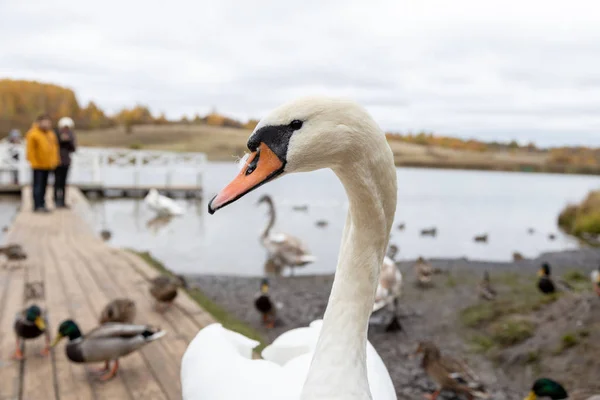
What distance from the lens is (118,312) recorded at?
4.55 m

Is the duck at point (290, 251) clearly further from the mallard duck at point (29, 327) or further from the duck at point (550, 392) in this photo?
the mallard duck at point (29, 327)

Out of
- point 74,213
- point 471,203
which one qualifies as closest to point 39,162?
point 74,213

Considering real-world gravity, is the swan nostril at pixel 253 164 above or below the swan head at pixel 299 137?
below

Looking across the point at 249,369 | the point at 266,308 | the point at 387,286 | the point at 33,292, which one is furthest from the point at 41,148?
the point at 249,369

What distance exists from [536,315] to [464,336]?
3.36 feet

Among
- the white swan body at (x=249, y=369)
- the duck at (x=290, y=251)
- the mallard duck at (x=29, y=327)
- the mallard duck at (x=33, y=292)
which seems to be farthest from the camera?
the duck at (x=290, y=251)

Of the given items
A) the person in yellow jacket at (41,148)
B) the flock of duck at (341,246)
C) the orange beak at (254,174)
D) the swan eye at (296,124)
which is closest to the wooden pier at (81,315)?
the flock of duck at (341,246)

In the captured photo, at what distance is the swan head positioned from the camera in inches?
62.0

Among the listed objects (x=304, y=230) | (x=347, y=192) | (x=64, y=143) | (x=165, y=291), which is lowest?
(x=304, y=230)

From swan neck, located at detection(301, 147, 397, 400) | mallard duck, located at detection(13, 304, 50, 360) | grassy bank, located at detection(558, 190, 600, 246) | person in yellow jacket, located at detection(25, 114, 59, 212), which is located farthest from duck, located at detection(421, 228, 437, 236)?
swan neck, located at detection(301, 147, 397, 400)

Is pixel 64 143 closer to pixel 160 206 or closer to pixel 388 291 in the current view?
pixel 160 206

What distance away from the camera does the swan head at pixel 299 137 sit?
157 cm

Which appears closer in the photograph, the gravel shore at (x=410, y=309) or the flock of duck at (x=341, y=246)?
the flock of duck at (x=341, y=246)

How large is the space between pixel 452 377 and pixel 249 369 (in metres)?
3.07
